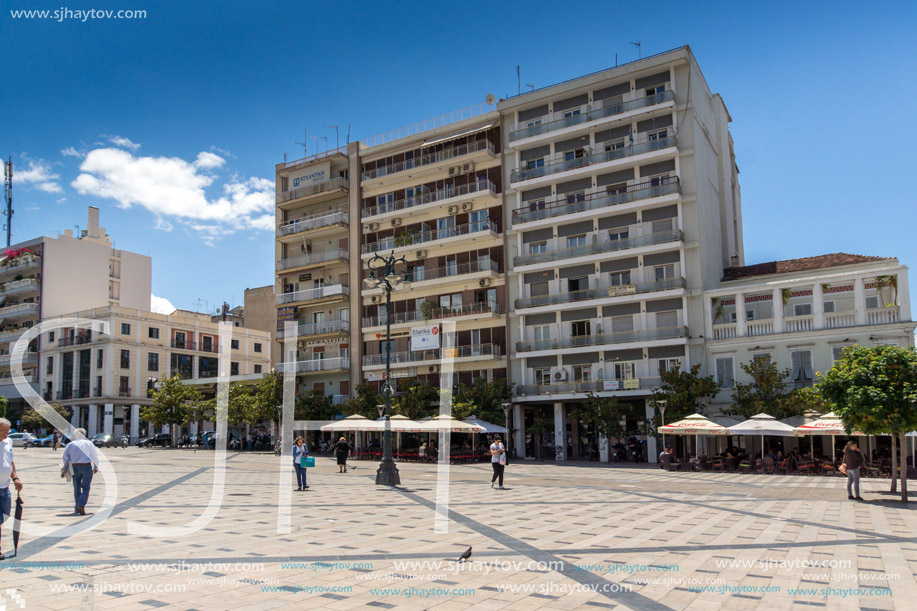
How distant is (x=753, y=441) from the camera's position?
34.6 m

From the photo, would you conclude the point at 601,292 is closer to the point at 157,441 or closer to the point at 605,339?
the point at 605,339

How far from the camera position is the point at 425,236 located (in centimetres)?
4753

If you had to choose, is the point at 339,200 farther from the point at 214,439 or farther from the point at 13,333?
the point at 13,333

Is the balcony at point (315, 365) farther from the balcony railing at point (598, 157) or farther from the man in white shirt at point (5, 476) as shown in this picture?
the man in white shirt at point (5, 476)

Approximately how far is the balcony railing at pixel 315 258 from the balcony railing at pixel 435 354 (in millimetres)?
7607

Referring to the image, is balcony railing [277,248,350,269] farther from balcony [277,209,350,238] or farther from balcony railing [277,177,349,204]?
balcony railing [277,177,349,204]

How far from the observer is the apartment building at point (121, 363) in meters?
61.8

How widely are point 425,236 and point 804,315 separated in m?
23.5

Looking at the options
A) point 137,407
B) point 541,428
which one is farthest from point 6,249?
point 541,428

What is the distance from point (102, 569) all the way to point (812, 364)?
33056 millimetres

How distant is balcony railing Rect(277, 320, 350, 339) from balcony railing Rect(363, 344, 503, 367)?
9.39 ft

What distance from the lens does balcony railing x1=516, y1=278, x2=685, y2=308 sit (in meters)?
38.4

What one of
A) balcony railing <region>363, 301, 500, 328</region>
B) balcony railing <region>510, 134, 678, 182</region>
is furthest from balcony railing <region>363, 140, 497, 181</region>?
balcony railing <region>363, 301, 500, 328</region>

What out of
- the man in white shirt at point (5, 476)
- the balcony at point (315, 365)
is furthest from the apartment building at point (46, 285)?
the man in white shirt at point (5, 476)
